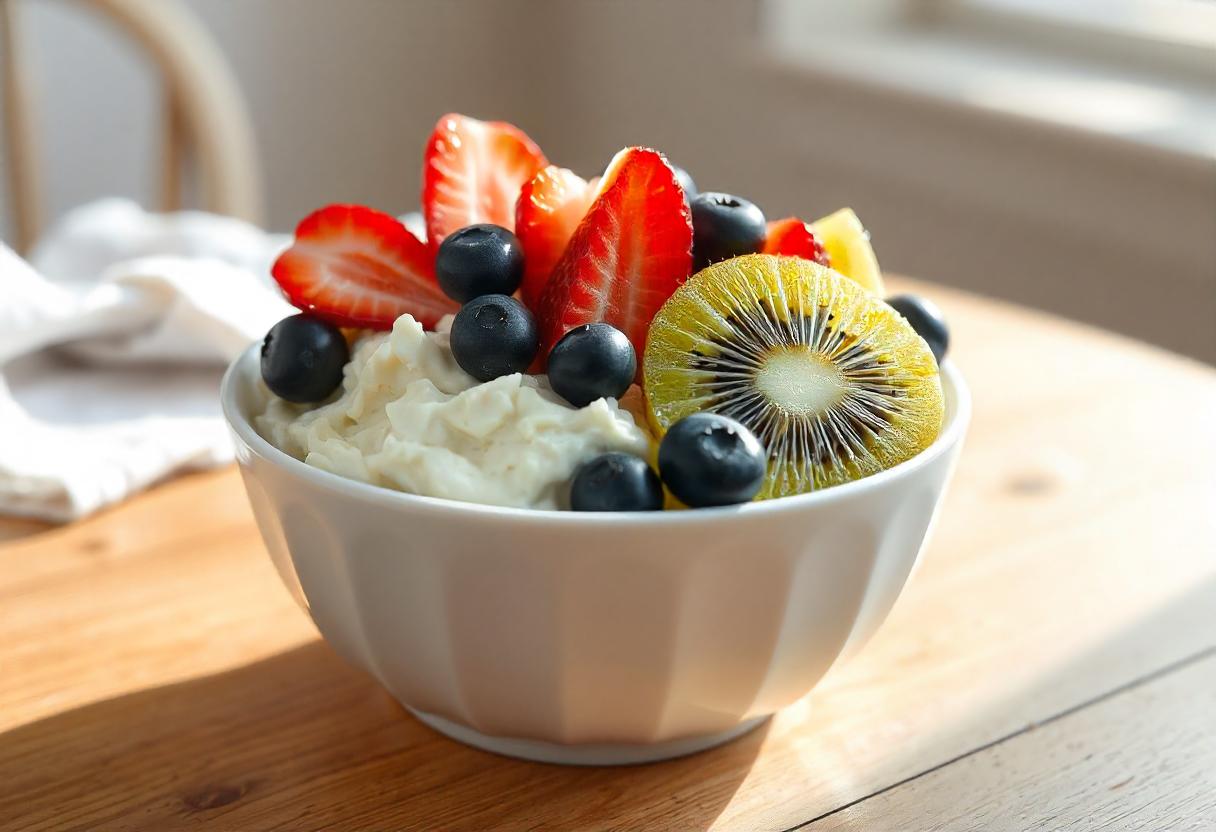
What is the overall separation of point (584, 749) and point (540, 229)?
27cm

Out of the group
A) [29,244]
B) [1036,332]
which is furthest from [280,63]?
[1036,332]

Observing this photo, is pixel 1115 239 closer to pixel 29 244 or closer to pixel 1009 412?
pixel 1009 412

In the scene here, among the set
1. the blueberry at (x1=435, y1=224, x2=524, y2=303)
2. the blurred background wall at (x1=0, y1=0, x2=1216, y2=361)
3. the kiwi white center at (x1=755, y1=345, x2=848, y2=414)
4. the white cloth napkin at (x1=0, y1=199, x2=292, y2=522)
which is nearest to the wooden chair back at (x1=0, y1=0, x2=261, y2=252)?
the blurred background wall at (x1=0, y1=0, x2=1216, y2=361)

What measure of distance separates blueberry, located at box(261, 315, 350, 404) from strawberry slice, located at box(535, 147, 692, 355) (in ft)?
0.36

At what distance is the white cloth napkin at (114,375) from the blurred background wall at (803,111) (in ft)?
2.36

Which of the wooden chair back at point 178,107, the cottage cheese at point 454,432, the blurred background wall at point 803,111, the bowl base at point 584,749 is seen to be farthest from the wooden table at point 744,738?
the blurred background wall at point 803,111

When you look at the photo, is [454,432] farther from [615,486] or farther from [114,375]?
[114,375]

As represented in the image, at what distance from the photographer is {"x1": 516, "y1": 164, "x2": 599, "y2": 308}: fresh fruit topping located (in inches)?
26.7

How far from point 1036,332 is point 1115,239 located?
0.76 metres

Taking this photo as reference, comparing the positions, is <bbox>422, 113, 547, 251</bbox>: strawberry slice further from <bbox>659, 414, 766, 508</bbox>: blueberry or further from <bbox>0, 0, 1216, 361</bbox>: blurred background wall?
<bbox>0, 0, 1216, 361</bbox>: blurred background wall

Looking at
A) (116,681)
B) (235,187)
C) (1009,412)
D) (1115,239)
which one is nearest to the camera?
(116,681)

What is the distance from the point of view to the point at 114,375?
1059mm

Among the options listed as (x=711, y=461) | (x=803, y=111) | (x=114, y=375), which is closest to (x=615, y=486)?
(x=711, y=461)

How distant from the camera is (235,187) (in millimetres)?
1654
